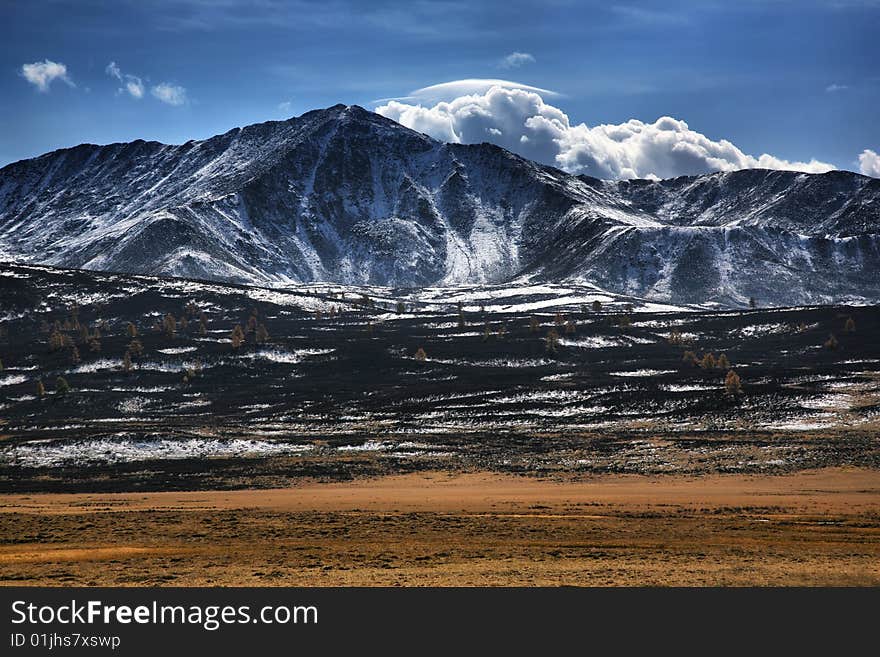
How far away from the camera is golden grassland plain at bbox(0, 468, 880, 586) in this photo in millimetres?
26047

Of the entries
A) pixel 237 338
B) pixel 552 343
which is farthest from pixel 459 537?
pixel 237 338

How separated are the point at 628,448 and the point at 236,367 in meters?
93.5

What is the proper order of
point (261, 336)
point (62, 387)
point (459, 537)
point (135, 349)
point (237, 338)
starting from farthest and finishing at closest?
point (261, 336), point (237, 338), point (135, 349), point (62, 387), point (459, 537)

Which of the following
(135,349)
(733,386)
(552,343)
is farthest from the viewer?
(552,343)

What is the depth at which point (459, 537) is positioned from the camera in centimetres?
3253

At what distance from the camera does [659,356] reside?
15562 centimetres

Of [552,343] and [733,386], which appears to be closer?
[733,386]

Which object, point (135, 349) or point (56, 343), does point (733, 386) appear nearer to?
point (135, 349)

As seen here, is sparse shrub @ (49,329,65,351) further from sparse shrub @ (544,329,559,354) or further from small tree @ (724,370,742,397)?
small tree @ (724,370,742,397)

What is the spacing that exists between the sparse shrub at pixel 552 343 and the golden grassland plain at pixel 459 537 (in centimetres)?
11065

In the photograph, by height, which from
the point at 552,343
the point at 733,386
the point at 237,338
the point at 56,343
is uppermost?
the point at 56,343

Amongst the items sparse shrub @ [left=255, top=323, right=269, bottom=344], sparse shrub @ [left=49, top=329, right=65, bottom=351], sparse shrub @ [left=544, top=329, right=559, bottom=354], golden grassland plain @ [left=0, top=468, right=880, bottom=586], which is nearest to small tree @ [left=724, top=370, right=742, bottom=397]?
golden grassland plain @ [left=0, top=468, right=880, bottom=586]

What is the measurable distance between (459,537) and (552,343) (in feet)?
434

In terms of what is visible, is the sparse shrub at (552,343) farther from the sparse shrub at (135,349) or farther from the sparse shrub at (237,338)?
the sparse shrub at (135,349)
